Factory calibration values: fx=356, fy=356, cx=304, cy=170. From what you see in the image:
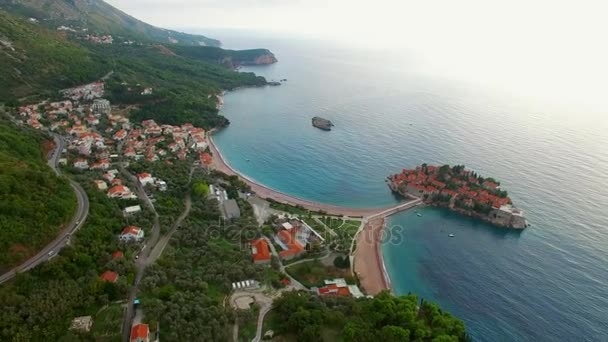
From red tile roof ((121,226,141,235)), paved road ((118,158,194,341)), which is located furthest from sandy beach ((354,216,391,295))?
red tile roof ((121,226,141,235))

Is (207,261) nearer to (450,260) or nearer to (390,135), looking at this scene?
(450,260)

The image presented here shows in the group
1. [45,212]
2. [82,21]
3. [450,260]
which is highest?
[82,21]

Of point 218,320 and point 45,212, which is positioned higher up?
point 45,212

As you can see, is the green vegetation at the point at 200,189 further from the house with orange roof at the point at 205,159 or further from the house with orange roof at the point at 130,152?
the house with orange roof at the point at 130,152

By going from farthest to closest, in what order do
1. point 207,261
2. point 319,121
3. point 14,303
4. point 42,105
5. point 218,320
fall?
point 319,121
point 42,105
point 207,261
point 218,320
point 14,303

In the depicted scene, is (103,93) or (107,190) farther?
(103,93)

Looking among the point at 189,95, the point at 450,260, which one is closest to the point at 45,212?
the point at 450,260
